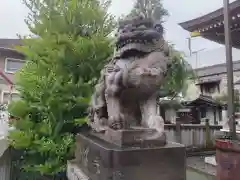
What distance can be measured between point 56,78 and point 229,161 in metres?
3.40

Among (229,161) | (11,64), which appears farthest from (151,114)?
(11,64)

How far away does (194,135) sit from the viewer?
902 cm

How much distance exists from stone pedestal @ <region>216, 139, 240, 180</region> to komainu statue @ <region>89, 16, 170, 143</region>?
242 centimetres

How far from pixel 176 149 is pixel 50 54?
9.88ft

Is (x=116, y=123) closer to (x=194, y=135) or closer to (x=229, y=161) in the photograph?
(x=229, y=161)

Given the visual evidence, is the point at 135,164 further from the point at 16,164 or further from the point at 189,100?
the point at 189,100

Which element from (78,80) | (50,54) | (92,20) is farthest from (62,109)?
(92,20)

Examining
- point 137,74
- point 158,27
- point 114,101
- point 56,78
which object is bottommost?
point 114,101

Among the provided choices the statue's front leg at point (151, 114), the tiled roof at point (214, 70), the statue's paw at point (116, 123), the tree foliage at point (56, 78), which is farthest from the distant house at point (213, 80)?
the statue's paw at point (116, 123)

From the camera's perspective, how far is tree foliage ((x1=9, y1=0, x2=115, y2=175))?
14.0 ft

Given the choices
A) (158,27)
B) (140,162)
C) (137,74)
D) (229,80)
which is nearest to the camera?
(140,162)

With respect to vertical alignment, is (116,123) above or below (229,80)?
below

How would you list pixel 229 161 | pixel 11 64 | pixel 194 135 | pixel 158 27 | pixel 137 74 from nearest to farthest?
1. pixel 137 74
2. pixel 158 27
3. pixel 229 161
4. pixel 194 135
5. pixel 11 64

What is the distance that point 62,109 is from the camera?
4.29 metres
